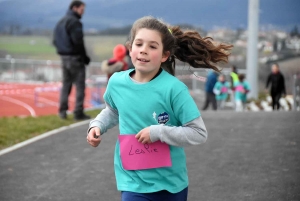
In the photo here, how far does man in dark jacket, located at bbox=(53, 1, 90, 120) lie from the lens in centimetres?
1216

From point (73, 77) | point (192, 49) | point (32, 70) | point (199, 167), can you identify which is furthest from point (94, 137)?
point (32, 70)

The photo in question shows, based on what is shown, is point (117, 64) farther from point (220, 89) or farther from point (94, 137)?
point (94, 137)

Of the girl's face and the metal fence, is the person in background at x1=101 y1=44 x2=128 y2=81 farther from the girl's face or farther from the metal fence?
the metal fence

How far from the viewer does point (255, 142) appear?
9633 millimetres

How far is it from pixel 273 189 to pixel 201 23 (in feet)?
103

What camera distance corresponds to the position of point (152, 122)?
13.5ft

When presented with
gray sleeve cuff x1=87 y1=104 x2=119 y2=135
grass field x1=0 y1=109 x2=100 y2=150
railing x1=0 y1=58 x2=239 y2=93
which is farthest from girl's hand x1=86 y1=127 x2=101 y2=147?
railing x1=0 y1=58 x2=239 y2=93

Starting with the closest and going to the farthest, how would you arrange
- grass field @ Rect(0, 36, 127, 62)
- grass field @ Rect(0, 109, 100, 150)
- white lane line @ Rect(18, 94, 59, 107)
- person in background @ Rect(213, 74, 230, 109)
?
grass field @ Rect(0, 109, 100, 150)
person in background @ Rect(213, 74, 230, 109)
white lane line @ Rect(18, 94, 59, 107)
grass field @ Rect(0, 36, 127, 62)

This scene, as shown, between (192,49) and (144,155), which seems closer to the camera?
(144,155)

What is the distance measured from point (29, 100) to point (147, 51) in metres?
23.0

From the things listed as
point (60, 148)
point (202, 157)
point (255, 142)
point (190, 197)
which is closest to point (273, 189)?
point (190, 197)

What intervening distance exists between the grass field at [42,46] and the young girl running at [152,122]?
98.3 feet

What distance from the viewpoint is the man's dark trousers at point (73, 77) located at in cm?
1226

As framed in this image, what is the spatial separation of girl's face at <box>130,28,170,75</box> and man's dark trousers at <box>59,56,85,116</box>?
8191mm
